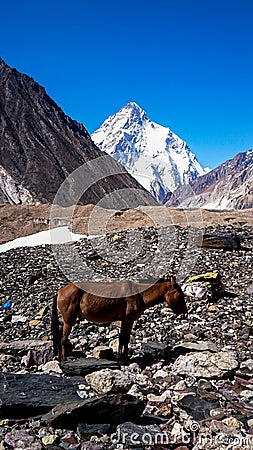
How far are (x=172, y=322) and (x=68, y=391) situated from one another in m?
4.98

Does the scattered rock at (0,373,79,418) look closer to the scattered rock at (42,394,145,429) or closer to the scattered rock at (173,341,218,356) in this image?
the scattered rock at (42,394,145,429)

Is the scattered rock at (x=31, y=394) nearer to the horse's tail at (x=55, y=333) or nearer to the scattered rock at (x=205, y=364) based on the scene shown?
the horse's tail at (x=55, y=333)

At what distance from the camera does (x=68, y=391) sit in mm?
6918

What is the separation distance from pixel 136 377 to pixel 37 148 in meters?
114

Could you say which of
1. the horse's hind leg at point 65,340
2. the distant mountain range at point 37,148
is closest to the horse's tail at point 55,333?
the horse's hind leg at point 65,340

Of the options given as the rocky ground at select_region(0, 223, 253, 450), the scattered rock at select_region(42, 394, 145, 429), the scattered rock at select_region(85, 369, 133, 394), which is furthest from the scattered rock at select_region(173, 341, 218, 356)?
the scattered rock at select_region(42, 394, 145, 429)

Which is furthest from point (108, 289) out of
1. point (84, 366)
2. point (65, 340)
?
point (84, 366)

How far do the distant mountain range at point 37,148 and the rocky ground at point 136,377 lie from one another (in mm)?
83096

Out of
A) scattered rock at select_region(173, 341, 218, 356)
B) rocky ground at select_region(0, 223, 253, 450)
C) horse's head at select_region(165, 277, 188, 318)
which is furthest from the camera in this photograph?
horse's head at select_region(165, 277, 188, 318)

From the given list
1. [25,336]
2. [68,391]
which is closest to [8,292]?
[25,336]

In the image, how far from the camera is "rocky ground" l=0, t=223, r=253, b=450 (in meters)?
5.88

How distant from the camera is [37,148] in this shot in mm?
117500

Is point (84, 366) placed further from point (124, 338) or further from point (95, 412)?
point (95, 412)

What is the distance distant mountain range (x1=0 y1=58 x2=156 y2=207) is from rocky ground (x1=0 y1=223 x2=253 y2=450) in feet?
273
